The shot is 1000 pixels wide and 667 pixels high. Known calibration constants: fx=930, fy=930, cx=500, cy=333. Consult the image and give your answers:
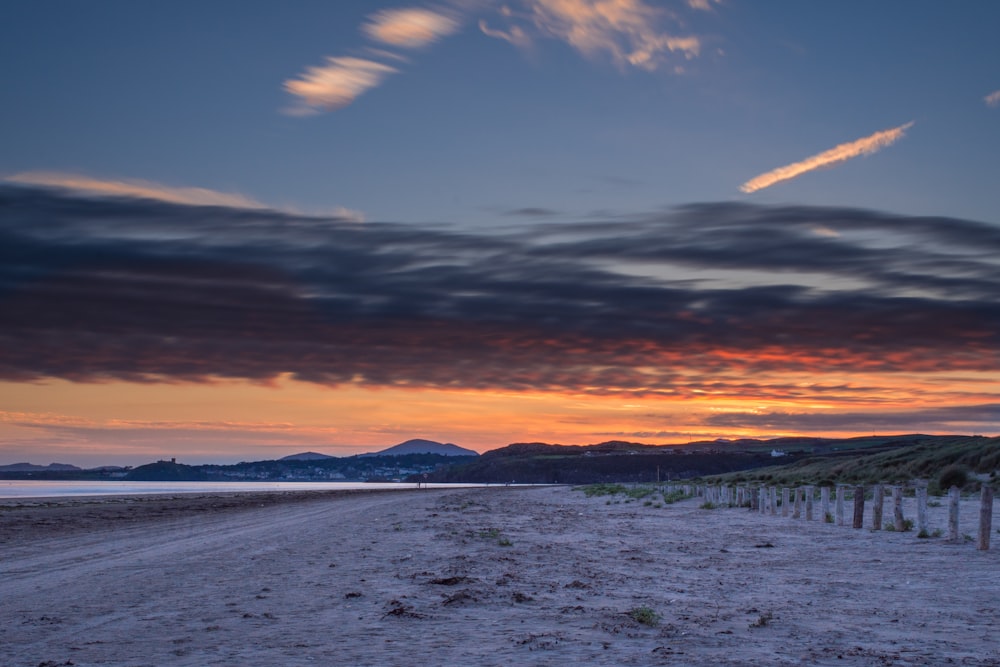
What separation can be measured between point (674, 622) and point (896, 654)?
2560 millimetres

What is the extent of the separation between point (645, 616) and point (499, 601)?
7.76 feet

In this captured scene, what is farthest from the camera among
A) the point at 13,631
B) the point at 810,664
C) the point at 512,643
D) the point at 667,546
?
the point at 667,546

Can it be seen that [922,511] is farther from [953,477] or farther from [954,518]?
[953,477]

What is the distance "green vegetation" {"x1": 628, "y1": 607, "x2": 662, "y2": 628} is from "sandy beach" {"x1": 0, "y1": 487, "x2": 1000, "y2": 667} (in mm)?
61

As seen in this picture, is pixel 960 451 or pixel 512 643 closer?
pixel 512 643

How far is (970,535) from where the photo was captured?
74.0 ft

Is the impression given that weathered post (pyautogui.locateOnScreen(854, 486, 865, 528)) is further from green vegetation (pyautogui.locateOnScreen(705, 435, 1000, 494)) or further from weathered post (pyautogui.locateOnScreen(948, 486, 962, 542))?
green vegetation (pyautogui.locateOnScreen(705, 435, 1000, 494))

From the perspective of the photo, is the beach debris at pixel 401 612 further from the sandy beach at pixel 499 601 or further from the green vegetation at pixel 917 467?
the green vegetation at pixel 917 467

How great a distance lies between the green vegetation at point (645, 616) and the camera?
417 inches

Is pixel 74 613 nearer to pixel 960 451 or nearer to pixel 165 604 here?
pixel 165 604

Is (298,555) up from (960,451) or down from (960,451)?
down

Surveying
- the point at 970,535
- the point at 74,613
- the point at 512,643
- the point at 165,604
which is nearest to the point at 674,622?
the point at 512,643

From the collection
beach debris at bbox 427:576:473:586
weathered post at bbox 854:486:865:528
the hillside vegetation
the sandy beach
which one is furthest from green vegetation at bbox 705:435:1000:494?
beach debris at bbox 427:576:473:586

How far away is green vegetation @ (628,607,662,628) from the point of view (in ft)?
34.7
